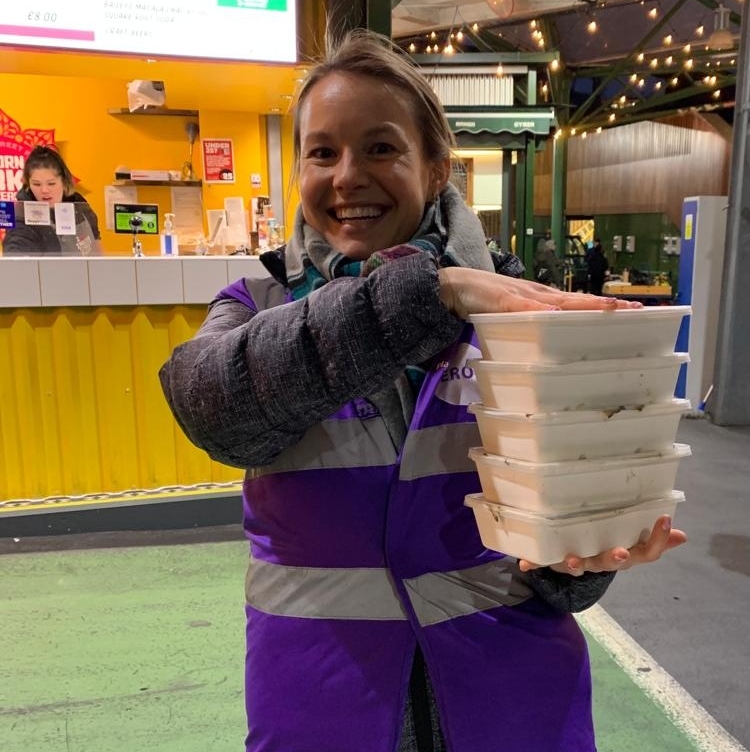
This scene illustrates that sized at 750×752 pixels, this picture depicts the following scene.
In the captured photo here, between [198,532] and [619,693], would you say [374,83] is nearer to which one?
[619,693]

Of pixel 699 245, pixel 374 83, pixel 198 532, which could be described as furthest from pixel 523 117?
pixel 374 83

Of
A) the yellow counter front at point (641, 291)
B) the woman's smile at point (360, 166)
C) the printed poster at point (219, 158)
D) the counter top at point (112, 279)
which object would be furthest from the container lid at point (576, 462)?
the yellow counter front at point (641, 291)

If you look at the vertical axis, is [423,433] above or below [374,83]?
below

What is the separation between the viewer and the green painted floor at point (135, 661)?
6.99ft

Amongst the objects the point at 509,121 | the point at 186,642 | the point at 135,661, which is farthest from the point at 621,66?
the point at 135,661

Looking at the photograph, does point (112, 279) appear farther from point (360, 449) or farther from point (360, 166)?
point (360, 449)

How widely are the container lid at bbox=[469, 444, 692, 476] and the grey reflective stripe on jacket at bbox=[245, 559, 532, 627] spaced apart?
17cm

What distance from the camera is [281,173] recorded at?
4367 millimetres

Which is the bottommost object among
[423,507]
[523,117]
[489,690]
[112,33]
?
[489,690]

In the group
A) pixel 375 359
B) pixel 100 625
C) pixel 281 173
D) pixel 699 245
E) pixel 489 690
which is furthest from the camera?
pixel 699 245

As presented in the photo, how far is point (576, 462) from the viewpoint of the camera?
804 mm

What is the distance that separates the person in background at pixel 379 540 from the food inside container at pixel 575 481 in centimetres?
6

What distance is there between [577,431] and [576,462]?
36 millimetres

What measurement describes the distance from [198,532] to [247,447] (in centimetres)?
291
